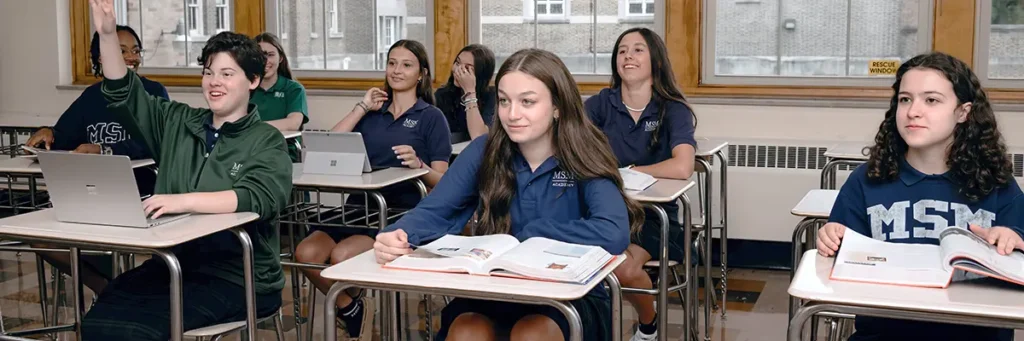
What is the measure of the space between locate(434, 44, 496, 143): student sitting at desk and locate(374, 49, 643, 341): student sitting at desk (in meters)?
2.04

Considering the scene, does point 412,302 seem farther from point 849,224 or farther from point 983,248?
point 983,248

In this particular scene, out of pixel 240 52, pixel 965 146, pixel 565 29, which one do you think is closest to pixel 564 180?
pixel 965 146

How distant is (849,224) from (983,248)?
43cm

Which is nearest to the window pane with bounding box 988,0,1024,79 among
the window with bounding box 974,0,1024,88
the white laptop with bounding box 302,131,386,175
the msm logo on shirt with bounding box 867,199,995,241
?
the window with bounding box 974,0,1024,88

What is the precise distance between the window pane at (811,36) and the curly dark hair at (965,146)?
102 inches

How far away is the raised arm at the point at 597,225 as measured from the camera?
2309 mm

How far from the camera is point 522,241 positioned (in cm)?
237

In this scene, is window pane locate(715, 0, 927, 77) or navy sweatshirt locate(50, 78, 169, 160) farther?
window pane locate(715, 0, 927, 77)

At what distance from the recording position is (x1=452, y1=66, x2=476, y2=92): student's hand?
4.66m

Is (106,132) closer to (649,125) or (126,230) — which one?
(126,230)

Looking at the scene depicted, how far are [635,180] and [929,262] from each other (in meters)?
1.34

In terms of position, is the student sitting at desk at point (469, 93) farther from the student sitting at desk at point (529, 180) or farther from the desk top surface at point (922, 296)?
the desk top surface at point (922, 296)

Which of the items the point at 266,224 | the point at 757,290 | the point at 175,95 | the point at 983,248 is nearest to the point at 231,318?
the point at 266,224

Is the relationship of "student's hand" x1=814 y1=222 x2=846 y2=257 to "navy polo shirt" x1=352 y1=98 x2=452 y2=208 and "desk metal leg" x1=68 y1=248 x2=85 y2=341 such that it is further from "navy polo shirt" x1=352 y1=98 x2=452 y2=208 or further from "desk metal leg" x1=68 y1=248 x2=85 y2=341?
"desk metal leg" x1=68 y1=248 x2=85 y2=341
